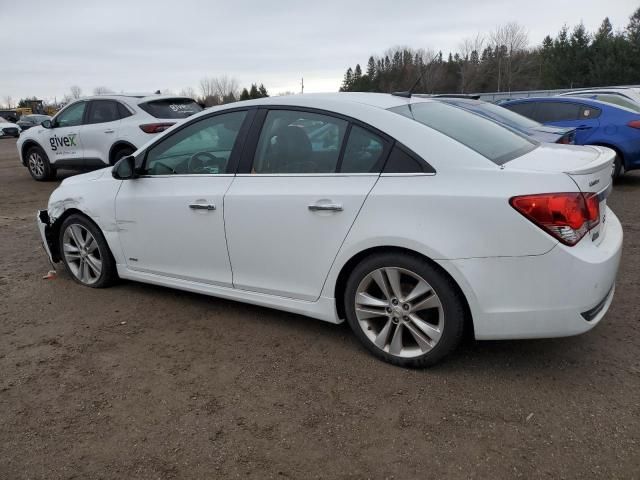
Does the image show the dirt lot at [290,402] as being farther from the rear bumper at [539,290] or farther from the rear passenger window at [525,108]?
the rear passenger window at [525,108]

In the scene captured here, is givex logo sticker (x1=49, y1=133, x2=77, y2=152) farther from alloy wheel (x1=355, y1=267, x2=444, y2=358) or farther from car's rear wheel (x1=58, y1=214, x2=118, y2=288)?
alloy wheel (x1=355, y1=267, x2=444, y2=358)

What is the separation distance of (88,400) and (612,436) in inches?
107

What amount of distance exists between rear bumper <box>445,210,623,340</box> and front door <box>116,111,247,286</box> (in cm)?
175

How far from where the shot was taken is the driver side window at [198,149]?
3.79 m

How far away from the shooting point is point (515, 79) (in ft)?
208

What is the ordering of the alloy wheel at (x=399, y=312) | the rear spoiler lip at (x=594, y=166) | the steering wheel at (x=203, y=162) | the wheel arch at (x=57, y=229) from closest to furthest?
the rear spoiler lip at (x=594, y=166)
the alloy wheel at (x=399, y=312)
the steering wheel at (x=203, y=162)
the wheel arch at (x=57, y=229)

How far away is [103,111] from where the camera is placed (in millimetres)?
9961

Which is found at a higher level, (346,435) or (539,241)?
(539,241)

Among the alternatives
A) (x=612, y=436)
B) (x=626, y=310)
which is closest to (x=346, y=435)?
(x=612, y=436)

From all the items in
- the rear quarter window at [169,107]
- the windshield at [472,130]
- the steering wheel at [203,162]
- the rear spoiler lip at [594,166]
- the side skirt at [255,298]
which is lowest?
the side skirt at [255,298]

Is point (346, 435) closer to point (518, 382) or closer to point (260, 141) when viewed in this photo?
point (518, 382)

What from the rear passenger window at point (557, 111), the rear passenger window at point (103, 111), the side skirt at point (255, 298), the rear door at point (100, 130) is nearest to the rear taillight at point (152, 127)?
the rear door at point (100, 130)

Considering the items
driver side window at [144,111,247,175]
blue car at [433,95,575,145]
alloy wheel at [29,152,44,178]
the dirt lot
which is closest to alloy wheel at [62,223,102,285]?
the dirt lot

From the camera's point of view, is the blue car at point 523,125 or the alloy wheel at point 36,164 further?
the alloy wheel at point 36,164
